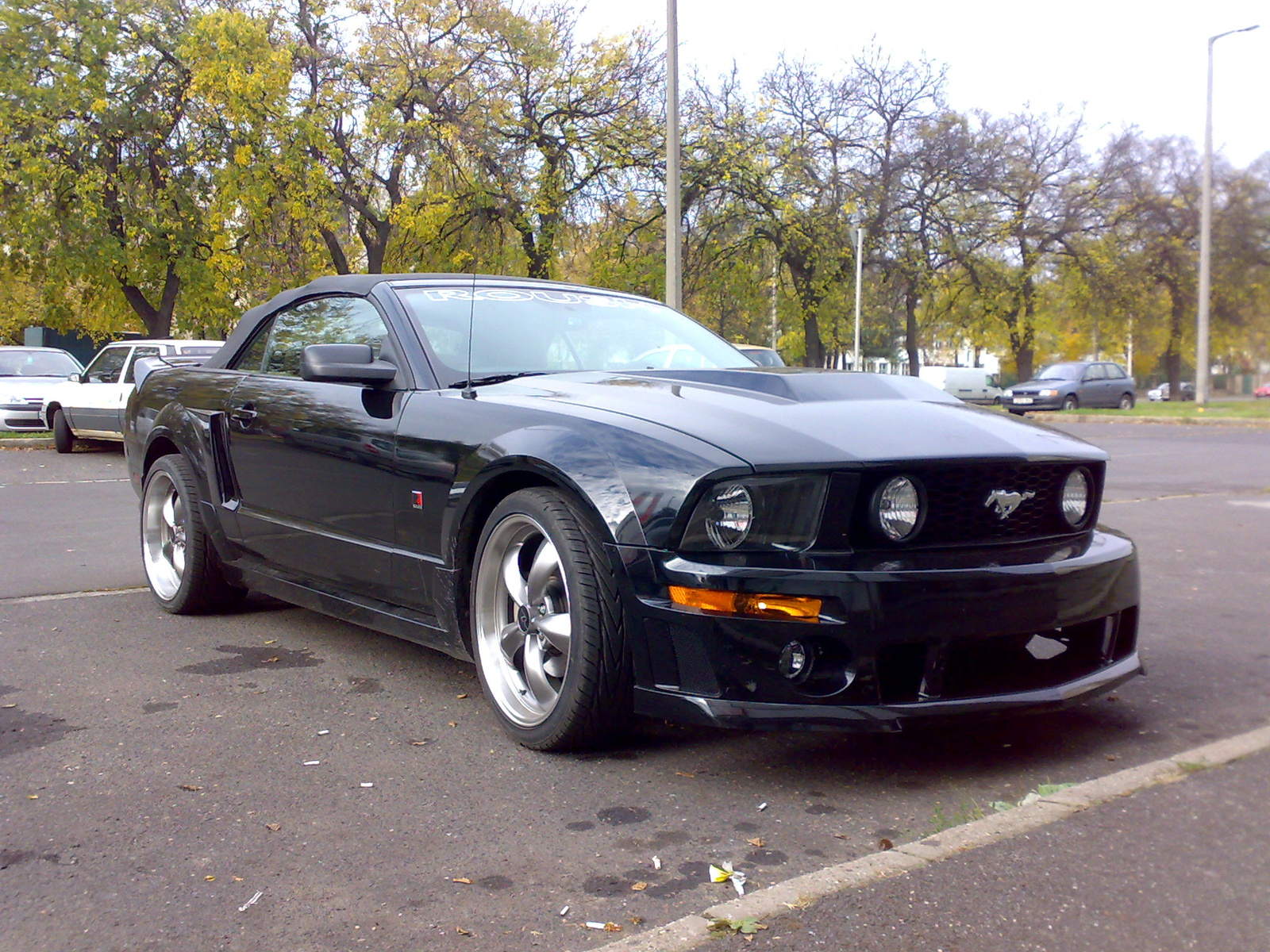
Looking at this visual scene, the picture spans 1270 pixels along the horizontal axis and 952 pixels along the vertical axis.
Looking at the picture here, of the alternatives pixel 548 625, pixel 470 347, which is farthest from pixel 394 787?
pixel 470 347

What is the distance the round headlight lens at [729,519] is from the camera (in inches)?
120

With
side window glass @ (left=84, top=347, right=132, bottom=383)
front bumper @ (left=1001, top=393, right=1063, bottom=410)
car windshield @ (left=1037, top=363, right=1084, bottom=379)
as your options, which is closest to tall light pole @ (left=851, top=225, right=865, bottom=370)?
front bumper @ (left=1001, top=393, right=1063, bottom=410)

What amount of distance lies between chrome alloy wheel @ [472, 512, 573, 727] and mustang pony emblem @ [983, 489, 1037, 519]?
1164 mm

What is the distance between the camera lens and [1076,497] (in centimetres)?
351

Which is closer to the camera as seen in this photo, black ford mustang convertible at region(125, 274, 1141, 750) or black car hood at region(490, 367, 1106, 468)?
black ford mustang convertible at region(125, 274, 1141, 750)

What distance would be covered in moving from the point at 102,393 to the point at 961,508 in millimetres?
15510

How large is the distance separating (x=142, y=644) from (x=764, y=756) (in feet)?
9.01

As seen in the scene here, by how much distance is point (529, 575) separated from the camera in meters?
3.52

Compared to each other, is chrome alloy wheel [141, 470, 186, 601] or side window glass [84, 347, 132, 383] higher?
side window glass [84, 347, 132, 383]

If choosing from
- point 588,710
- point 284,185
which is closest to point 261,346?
point 588,710

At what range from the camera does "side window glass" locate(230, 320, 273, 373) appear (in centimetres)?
518

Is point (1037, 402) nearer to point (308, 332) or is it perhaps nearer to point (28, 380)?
point (28, 380)

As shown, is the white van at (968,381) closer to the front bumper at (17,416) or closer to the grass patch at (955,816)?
the front bumper at (17,416)

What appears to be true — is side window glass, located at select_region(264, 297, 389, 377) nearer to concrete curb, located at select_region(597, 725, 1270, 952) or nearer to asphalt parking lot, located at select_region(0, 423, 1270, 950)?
asphalt parking lot, located at select_region(0, 423, 1270, 950)
